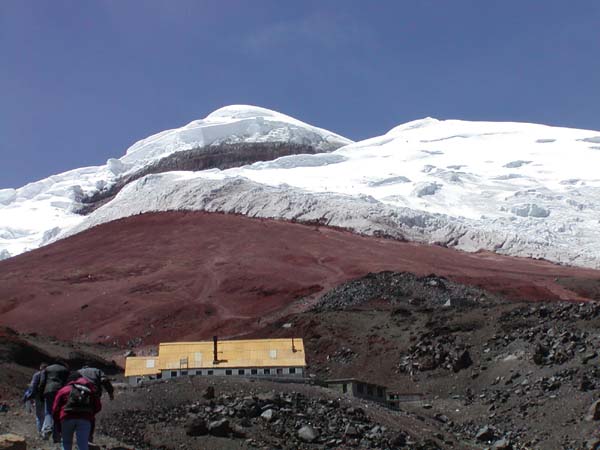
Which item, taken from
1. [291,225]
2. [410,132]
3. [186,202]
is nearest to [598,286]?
[291,225]

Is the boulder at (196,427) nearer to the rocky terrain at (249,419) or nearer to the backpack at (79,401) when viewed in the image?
the rocky terrain at (249,419)

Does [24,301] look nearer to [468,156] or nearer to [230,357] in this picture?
[230,357]

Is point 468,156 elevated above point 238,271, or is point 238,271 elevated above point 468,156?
point 468,156

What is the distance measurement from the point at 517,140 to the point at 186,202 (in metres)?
53.8

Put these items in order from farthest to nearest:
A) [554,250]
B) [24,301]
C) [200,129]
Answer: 1. [200,129]
2. [554,250]
3. [24,301]

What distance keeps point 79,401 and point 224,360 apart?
24464 mm

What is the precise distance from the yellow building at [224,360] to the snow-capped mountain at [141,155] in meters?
93.2

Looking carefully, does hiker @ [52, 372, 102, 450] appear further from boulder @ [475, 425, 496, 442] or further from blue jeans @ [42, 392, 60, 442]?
boulder @ [475, 425, 496, 442]

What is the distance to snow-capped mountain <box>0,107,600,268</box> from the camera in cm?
8419

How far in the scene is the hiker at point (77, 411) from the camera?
35.7 feet

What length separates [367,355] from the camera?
42.6 m

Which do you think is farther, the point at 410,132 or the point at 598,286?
the point at 410,132

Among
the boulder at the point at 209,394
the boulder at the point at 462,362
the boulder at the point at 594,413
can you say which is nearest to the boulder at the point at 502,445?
the boulder at the point at 594,413

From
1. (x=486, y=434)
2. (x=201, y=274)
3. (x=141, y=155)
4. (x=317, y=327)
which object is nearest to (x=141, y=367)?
(x=317, y=327)
